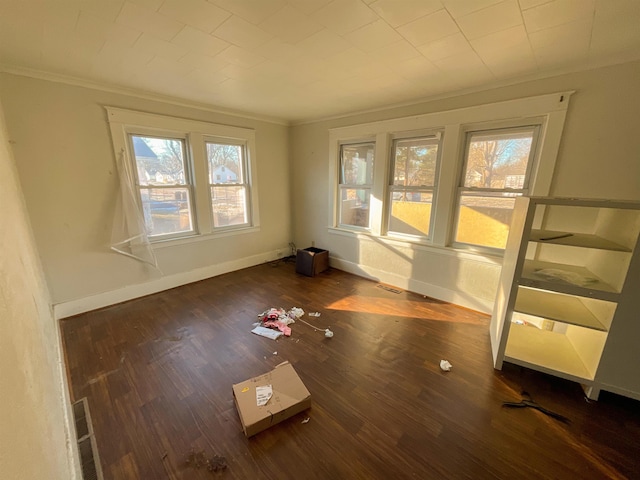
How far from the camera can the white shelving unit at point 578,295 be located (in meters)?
1.67

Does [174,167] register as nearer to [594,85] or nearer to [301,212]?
[301,212]

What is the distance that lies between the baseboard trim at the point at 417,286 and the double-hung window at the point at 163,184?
2373mm

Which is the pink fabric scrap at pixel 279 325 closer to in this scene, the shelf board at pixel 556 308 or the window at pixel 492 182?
the shelf board at pixel 556 308

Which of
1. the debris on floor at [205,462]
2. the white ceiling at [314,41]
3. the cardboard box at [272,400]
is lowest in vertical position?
the debris on floor at [205,462]

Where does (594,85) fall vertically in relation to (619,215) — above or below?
above

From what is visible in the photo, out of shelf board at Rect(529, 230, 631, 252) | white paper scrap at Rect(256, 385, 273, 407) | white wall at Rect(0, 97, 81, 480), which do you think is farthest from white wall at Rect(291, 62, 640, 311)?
white wall at Rect(0, 97, 81, 480)

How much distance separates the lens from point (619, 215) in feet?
6.00

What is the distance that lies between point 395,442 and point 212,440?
3.51ft

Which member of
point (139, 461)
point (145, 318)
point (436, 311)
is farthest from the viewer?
point (436, 311)

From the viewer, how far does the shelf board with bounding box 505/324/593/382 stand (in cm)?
187

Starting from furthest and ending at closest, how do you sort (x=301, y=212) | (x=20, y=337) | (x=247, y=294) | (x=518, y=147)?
(x=301, y=212) → (x=247, y=294) → (x=518, y=147) → (x=20, y=337)

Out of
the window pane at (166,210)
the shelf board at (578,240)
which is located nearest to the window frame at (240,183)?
the window pane at (166,210)

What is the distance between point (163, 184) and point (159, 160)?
0.30 metres

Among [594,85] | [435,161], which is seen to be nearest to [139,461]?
[435,161]
